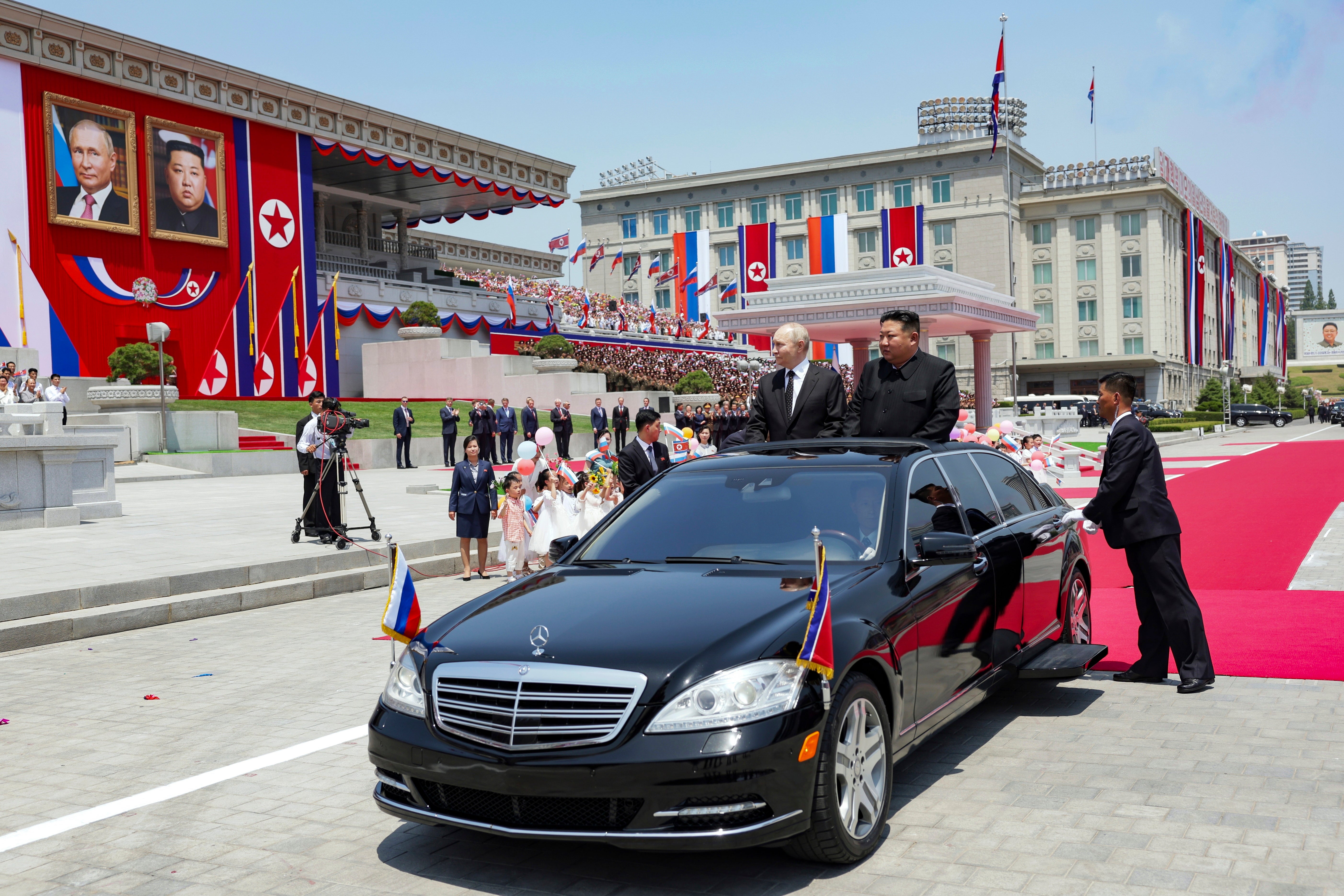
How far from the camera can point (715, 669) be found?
3.67 metres

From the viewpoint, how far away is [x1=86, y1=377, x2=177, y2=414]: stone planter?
27500mm

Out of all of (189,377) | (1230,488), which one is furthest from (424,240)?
(1230,488)

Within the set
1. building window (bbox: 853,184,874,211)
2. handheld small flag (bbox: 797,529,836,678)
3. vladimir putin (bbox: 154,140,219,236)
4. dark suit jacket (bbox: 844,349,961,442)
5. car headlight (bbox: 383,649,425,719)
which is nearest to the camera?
handheld small flag (bbox: 797,529,836,678)

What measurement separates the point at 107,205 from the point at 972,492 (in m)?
32.8

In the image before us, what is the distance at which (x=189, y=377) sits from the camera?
34719 millimetres

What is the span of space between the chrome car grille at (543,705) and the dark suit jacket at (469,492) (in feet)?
27.9

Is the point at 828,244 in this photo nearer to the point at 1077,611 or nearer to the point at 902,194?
the point at 902,194

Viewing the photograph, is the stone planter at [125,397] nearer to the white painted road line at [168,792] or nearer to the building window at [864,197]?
the white painted road line at [168,792]

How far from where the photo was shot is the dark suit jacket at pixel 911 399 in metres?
6.87

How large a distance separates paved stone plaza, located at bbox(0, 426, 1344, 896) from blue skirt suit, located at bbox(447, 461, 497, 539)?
4873 millimetres

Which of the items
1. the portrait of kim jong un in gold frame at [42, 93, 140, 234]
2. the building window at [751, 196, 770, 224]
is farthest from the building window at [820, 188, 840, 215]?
the portrait of kim jong un in gold frame at [42, 93, 140, 234]

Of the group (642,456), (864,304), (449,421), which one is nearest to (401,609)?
(642,456)

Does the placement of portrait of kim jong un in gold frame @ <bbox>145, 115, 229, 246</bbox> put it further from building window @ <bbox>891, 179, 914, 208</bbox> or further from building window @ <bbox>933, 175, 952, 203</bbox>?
building window @ <bbox>933, 175, 952, 203</bbox>

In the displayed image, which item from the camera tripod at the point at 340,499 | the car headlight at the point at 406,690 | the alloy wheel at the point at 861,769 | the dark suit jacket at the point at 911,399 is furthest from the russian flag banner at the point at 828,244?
the car headlight at the point at 406,690
